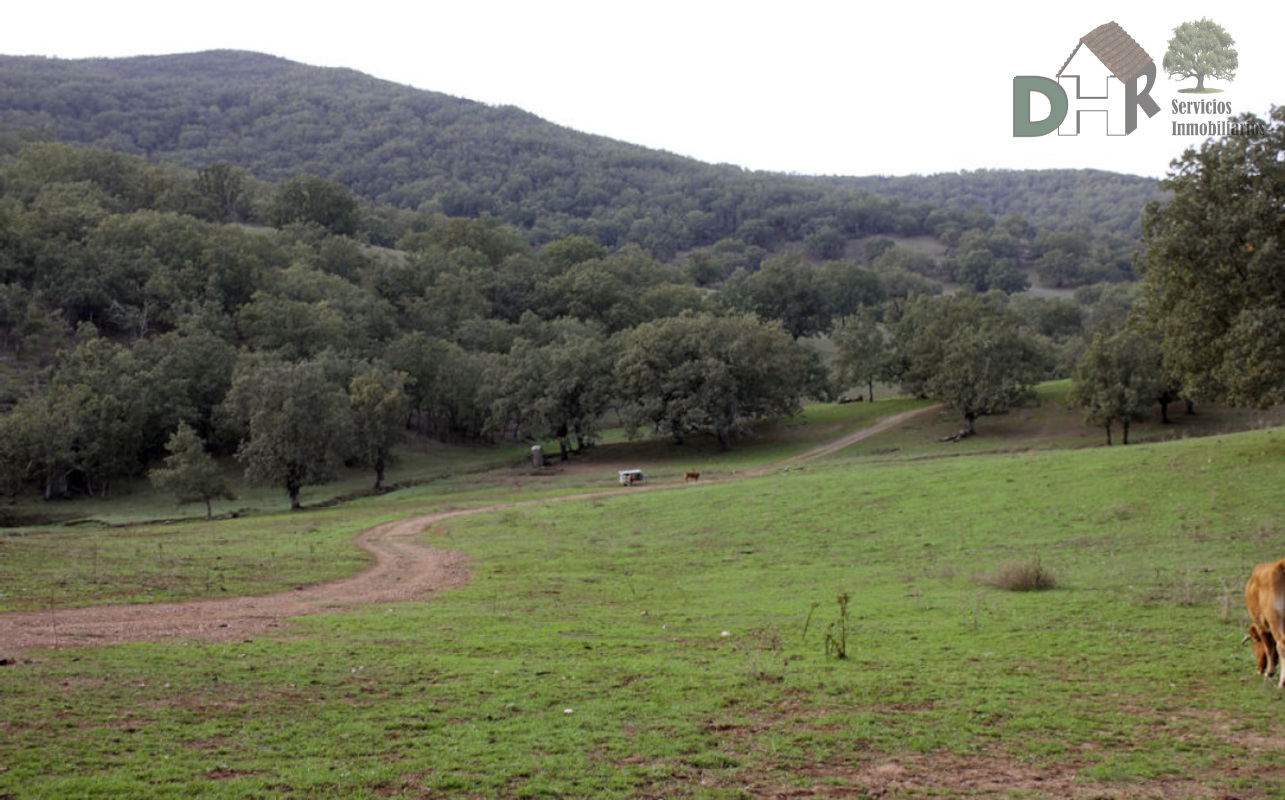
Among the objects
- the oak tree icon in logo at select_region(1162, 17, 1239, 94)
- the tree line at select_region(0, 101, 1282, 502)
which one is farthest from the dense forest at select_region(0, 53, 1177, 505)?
the oak tree icon in logo at select_region(1162, 17, 1239, 94)

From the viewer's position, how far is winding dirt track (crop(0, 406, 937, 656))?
49.1ft

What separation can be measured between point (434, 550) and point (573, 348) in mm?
46774

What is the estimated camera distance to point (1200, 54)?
176ft

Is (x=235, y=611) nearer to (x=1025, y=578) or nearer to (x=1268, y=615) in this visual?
(x=1025, y=578)

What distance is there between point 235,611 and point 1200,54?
59.5 metres

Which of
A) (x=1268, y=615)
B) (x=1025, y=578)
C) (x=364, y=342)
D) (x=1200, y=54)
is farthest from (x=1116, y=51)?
(x=364, y=342)

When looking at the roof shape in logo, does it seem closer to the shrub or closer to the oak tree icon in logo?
the oak tree icon in logo

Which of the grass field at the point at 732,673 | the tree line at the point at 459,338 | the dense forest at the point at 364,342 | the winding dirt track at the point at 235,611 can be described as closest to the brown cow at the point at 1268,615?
the grass field at the point at 732,673

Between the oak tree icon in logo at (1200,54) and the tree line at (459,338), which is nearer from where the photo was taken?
the tree line at (459,338)

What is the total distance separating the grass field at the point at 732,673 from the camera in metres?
8.95

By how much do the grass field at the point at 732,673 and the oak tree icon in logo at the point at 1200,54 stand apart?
1356 inches

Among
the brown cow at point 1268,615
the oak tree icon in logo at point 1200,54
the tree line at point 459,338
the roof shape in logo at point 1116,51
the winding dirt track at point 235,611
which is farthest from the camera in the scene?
the roof shape in logo at point 1116,51

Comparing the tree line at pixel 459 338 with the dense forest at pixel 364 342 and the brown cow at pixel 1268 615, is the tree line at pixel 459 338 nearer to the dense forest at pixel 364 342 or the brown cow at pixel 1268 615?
the dense forest at pixel 364 342

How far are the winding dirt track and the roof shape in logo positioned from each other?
5479 centimetres
